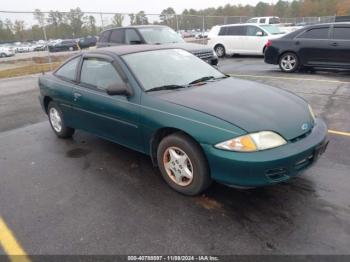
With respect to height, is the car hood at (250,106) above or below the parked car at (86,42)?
above

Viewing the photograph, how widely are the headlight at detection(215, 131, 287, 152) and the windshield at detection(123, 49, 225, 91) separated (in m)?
1.27

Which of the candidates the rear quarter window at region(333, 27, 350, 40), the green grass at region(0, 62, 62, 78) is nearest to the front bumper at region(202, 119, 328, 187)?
the rear quarter window at region(333, 27, 350, 40)

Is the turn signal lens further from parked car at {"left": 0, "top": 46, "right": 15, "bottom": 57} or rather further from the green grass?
parked car at {"left": 0, "top": 46, "right": 15, "bottom": 57}

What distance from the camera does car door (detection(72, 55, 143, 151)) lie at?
384 cm

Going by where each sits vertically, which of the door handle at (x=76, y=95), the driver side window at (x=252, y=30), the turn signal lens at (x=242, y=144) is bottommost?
the turn signal lens at (x=242, y=144)

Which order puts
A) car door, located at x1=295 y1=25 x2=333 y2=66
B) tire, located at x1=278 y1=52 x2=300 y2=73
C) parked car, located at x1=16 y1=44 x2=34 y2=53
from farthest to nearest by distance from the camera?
parked car, located at x1=16 y1=44 x2=34 y2=53 → tire, located at x1=278 y1=52 x2=300 y2=73 → car door, located at x1=295 y1=25 x2=333 y2=66

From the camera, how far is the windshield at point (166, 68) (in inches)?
154

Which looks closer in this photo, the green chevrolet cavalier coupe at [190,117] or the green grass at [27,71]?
the green chevrolet cavalier coupe at [190,117]

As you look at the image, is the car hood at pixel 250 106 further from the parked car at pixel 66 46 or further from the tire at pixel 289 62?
the parked car at pixel 66 46

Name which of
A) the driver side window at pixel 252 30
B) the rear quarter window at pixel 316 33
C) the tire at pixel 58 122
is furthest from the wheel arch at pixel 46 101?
the driver side window at pixel 252 30

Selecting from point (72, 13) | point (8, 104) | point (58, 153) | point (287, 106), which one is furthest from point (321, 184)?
point (72, 13)

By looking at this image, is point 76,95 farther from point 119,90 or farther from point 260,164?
point 260,164

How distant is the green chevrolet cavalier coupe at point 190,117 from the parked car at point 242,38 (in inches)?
453

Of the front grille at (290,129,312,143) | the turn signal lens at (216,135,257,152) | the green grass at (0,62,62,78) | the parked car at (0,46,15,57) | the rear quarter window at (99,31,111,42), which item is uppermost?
the rear quarter window at (99,31,111,42)
